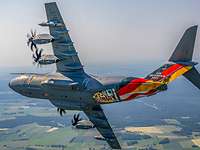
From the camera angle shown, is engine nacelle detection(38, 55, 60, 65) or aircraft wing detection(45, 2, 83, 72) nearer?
aircraft wing detection(45, 2, 83, 72)

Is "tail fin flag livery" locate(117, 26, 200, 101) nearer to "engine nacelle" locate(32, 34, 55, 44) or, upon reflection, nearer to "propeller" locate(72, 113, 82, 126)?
"propeller" locate(72, 113, 82, 126)

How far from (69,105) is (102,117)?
26.7 ft

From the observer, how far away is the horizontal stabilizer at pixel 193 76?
151ft

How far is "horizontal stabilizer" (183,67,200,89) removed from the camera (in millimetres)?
45875

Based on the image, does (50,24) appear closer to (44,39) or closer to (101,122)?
(44,39)

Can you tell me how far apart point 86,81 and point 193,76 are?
1605cm

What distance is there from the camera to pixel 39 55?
54000 mm

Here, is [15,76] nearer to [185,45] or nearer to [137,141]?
[185,45]

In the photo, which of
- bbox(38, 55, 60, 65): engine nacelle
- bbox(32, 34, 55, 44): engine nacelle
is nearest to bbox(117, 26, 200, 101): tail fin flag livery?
bbox(38, 55, 60, 65): engine nacelle

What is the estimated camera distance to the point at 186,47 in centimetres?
4722

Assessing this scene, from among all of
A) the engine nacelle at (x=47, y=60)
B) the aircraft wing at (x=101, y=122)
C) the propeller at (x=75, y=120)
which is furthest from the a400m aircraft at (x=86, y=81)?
the propeller at (x=75, y=120)

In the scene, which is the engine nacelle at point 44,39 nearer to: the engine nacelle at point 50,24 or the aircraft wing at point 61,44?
the aircraft wing at point 61,44

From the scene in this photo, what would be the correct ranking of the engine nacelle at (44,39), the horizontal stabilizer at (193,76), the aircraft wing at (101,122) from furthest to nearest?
the aircraft wing at (101,122)
the engine nacelle at (44,39)
the horizontal stabilizer at (193,76)

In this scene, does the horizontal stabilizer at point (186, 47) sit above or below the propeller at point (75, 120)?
above
